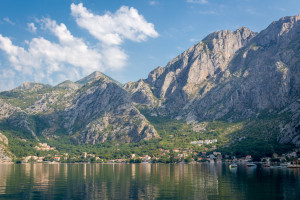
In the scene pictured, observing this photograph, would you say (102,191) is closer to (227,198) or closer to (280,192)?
(227,198)

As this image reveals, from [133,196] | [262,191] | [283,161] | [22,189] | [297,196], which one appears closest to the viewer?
[297,196]

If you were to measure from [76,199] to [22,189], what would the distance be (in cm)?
2523

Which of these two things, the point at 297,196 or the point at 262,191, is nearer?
the point at 297,196

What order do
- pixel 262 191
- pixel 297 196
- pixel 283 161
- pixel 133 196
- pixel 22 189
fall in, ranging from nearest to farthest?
pixel 297 196 < pixel 133 196 < pixel 262 191 < pixel 22 189 < pixel 283 161

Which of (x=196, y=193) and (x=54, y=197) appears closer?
(x=54, y=197)

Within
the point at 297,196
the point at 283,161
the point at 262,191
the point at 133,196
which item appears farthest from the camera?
the point at 283,161

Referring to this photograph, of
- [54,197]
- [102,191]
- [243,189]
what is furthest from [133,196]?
[243,189]

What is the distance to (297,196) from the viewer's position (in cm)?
→ 6538

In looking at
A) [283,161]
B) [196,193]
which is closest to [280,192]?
[196,193]

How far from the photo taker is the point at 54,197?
69500mm

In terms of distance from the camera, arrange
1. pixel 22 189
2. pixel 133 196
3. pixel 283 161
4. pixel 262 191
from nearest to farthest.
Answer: pixel 133 196 → pixel 262 191 → pixel 22 189 → pixel 283 161

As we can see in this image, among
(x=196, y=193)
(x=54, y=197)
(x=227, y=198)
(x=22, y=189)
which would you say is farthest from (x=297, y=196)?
(x=22, y=189)

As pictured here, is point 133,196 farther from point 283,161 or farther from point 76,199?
point 283,161

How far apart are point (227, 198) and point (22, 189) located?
2308 inches
